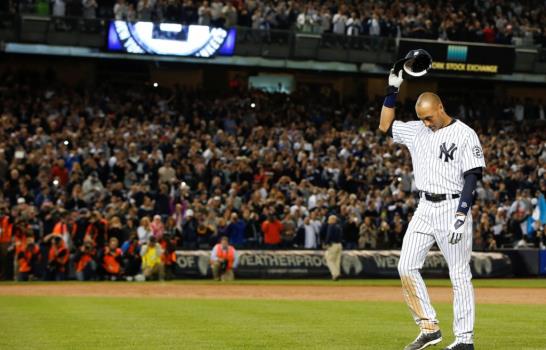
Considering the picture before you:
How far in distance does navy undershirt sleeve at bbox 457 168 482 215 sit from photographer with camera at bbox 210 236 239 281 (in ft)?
50.2

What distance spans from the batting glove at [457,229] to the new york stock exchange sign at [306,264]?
54.5ft

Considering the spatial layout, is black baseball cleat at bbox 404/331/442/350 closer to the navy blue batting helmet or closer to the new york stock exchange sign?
the navy blue batting helmet

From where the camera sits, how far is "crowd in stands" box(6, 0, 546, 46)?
32688 millimetres

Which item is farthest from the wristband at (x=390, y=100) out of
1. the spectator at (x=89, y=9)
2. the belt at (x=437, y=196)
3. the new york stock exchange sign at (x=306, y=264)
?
the spectator at (x=89, y=9)

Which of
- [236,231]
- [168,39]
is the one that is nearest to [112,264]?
[236,231]

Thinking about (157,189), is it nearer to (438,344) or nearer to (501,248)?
(501,248)

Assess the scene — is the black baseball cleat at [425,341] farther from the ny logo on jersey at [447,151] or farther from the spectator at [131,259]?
the spectator at [131,259]

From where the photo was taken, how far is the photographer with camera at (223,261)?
2362 centimetres

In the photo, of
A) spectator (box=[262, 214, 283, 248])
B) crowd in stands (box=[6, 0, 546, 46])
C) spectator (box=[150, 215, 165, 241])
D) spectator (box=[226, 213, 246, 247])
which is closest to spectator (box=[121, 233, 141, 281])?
spectator (box=[150, 215, 165, 241])

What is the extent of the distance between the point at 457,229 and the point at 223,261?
15.9 m

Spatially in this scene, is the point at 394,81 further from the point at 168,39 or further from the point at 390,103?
the point at 168,39

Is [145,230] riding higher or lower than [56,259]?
higher

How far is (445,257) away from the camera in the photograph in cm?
876

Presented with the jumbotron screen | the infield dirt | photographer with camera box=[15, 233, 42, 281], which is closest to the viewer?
the infield dirt
